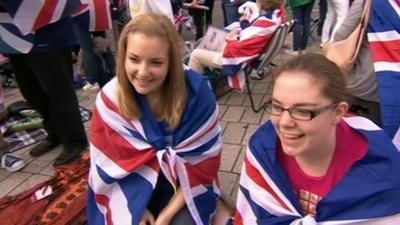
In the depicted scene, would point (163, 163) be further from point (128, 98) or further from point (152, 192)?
point (128, 98)

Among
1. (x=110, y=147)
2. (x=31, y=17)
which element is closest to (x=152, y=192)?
(x=110, y=147)

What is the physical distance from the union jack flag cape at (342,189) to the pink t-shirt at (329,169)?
0.9 inches

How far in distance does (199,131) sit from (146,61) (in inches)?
16.8

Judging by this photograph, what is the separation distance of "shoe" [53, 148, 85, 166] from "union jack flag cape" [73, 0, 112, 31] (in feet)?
3.67

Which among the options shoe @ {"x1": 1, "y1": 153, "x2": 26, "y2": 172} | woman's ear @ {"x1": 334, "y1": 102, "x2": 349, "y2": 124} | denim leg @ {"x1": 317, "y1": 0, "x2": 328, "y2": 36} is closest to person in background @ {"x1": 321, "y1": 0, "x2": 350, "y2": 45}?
denim leg @ {"x1": 317, "y1": 0, "x2": 328, "y2": 36}

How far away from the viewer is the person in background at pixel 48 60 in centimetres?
267

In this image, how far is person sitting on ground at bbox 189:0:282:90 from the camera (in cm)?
384

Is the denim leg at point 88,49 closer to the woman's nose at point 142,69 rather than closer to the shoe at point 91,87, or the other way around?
the shoe at point 91,87

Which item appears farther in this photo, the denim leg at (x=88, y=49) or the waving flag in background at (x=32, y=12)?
the denim leg at (x=88, y=49)

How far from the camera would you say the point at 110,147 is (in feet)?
6.69

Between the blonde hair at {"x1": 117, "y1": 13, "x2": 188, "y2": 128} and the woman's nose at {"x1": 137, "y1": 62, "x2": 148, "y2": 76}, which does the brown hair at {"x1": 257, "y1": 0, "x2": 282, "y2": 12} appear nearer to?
the blonde hair at {"x1": 117, "y1": 13, "x2": 188, "y2": 128}

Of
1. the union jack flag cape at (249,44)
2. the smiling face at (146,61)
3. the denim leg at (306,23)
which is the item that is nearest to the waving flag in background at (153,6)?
the union jack flag cape at (249,44)

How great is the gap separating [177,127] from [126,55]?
417 mm

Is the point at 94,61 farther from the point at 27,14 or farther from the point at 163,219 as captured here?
the point at 163,219
